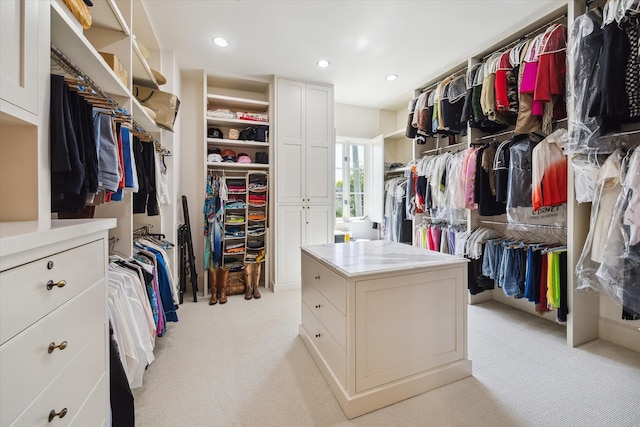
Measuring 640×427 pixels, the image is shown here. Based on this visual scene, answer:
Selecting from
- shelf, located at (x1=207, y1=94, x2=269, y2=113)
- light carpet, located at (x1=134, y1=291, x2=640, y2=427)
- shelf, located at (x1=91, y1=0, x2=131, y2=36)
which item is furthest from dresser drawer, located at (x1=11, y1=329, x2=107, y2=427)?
shelf, located at (x1=207, y1=94, x2=269, y2=113)

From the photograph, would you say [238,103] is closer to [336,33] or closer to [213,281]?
[336,33]

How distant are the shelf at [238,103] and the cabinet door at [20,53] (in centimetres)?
243

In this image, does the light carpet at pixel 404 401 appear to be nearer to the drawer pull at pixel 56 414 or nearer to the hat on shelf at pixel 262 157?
the drawer pull at pixel 56 414

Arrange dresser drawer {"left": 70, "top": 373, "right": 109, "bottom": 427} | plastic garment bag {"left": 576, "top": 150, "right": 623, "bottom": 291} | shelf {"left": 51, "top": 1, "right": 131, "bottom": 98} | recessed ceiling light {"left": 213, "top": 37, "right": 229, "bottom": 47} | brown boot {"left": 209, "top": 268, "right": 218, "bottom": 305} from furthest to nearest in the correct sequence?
brown boot {"left": 209, "top": 268, "right": 218, "bottom": 305} < recessed ceiling light {"left": 213, "top": 37, "right": 229, "bottom": 47} < plastic garment bag {"left": 576, "top": 150, "right": 623, "bottom": 291} < shelf {"left": 51, "top": 1, "right": 131, "bottom": 98} < dresser drawer {"left": 70, "top": 373, "right": 109, "bottom": 427}

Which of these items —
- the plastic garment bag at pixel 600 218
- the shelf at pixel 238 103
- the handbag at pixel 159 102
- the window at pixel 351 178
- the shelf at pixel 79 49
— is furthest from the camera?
the window at pixel 351 178

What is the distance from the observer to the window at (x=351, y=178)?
454cm

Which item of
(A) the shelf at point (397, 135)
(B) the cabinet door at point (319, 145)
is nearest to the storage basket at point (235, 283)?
(B) the cabinet door at point (319, 145)

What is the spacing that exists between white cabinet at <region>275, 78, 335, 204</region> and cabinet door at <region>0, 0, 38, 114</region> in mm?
2476

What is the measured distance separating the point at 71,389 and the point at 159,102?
2.30 m

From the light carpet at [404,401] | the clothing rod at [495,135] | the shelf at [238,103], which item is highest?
the shelf at [238,103]

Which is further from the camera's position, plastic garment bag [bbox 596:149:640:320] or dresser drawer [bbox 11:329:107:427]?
plastic garment bag [bbox 596:149:640:320]

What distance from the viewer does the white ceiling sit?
6.88 ft

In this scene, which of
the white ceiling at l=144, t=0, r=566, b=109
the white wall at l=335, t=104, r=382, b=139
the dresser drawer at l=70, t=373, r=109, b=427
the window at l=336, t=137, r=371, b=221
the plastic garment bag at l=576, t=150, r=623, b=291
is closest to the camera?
the dresser drawer at l=70, t=373, r=109, b=427

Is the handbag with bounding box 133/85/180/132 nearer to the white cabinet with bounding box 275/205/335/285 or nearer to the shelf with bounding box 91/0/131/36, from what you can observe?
the shelf with bounding box 91/0/131/36
